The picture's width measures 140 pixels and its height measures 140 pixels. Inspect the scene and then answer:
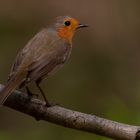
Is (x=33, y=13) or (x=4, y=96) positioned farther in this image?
(x=33, y=13)

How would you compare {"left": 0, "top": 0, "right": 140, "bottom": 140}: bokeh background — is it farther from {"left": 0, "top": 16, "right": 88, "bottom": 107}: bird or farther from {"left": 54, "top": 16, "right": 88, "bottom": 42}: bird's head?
{"left": 54, "top": 16, "right": 88, "bottom": 42}: bird's head

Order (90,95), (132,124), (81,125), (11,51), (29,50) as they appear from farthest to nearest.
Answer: (11,51) < (90,95) < (29,50) < (132,124) < (81,125)

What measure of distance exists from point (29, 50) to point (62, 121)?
1.19 m

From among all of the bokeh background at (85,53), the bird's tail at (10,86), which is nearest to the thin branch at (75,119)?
the bird's tail at (10,86)

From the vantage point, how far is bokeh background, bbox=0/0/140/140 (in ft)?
30.9

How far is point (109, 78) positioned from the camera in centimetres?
1024

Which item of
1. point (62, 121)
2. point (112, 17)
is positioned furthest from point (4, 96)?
point (112, 17)

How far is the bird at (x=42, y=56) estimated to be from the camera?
6488mm

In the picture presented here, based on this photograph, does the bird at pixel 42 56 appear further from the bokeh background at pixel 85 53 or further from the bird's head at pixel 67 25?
the bokeh background at pixel 85 53

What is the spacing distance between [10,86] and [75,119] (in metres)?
0.75

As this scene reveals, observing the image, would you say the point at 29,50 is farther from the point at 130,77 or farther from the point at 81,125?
the point at 130,77

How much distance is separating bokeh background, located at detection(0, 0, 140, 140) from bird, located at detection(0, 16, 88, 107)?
76 centimetres

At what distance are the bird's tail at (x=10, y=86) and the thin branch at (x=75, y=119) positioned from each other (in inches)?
2.2

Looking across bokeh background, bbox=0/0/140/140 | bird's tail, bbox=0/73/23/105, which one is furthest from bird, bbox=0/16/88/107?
bokeh background, bbox=0/0/140/140
